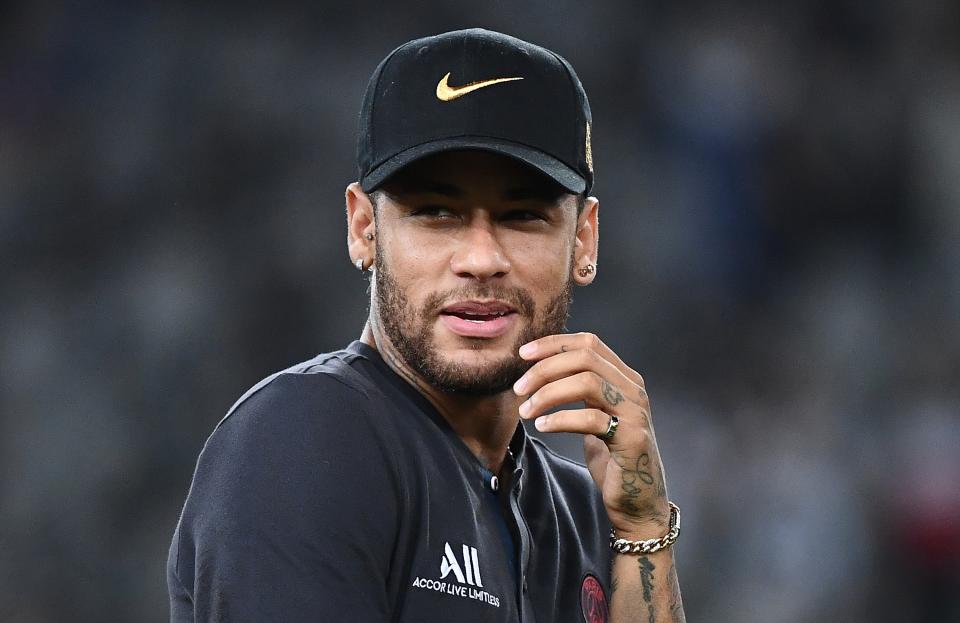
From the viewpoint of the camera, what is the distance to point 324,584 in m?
2.02

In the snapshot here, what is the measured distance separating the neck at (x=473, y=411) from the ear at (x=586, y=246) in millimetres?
291

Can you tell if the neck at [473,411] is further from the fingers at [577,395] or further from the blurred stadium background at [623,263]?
the blurred stadium background at [623,263]

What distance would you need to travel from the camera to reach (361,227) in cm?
270

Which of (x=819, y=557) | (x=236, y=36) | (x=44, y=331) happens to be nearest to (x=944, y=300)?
(x=819, y=557)

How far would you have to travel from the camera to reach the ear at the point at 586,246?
9.08ft

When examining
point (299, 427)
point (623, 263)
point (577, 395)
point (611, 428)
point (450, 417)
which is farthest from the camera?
point (623, 263)

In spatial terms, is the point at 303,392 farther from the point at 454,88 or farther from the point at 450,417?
the point at 454,88

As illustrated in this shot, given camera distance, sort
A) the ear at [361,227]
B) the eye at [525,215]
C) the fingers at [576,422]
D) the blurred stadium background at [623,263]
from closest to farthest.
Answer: the fingers at [576,422], the eye at [525,215], the ear at [361,227], the blurred stadium background at [623,263]

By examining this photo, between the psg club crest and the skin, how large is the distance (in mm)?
193

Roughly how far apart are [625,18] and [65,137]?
12.4 ft

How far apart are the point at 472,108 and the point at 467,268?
0.30m

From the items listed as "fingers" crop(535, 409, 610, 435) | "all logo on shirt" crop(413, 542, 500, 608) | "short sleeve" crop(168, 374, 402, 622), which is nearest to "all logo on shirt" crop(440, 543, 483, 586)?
"all logo on shirt" crop(413, 542, 500, 608)

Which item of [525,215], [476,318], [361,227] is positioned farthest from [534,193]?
[361,227]

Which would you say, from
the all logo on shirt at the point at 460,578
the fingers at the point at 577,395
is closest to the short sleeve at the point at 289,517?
the all logo on shirt at the point at 460,578
